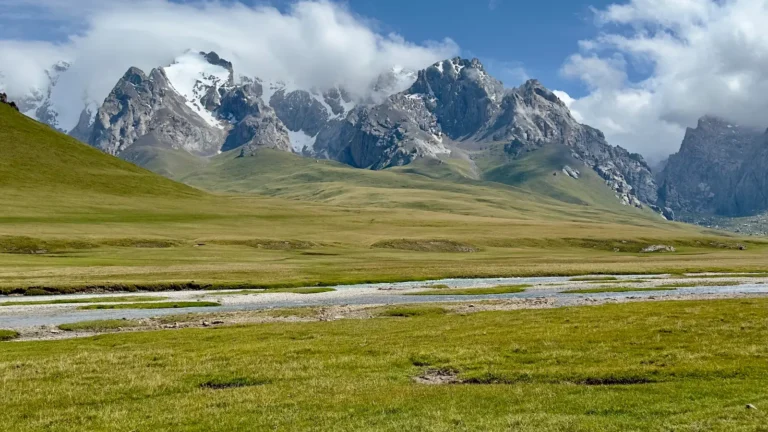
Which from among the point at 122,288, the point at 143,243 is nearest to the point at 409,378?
the point at 122,288

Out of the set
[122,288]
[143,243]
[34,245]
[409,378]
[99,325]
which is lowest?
[122,288]

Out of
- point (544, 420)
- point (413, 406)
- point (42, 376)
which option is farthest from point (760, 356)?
point (42, 376)

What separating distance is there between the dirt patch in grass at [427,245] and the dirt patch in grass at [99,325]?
130 metres

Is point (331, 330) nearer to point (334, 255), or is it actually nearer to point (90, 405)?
point (90, 405)

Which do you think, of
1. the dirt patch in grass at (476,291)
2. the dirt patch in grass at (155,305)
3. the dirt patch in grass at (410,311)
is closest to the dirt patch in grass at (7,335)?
the dirt patch in grass at (155,305)

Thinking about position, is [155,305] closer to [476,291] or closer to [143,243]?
[476,291]

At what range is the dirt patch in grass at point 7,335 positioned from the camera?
163ft

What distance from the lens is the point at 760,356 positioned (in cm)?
3219

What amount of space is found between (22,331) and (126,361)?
22.1m

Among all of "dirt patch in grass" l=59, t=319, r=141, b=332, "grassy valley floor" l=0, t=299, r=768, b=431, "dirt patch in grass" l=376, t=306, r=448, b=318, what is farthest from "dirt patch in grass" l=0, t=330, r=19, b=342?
"dirt patch in grass" l=376, t=306, r=448, b=318

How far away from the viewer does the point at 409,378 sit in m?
31.7

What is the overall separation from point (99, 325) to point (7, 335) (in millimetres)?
7456

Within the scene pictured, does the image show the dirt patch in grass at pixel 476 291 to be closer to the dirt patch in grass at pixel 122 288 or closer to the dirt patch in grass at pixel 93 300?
the dirt patch in grass at pixel 122 288

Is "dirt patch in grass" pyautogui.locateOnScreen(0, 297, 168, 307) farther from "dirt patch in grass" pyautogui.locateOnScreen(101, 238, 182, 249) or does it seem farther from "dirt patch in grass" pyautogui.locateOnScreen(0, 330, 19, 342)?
"dirt patch in grass" pyautogui.locateOnScreen(101, 238, 182, 249)
